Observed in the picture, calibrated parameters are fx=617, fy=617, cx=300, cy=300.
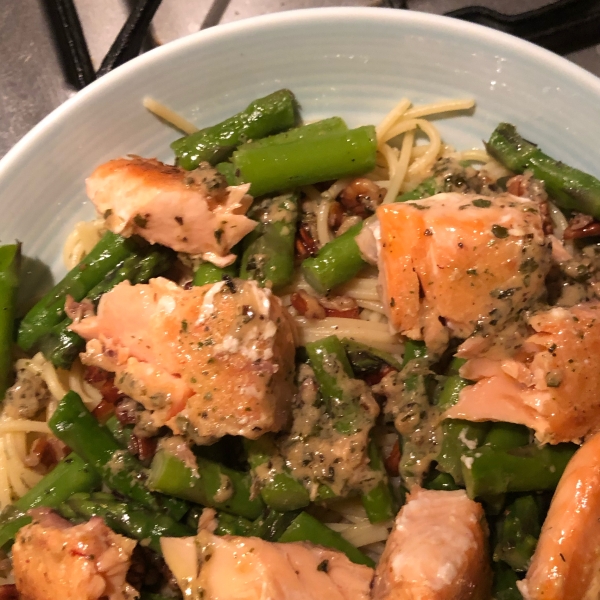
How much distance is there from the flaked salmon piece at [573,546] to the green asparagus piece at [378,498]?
0.64 m

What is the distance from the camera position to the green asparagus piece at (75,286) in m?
3.31

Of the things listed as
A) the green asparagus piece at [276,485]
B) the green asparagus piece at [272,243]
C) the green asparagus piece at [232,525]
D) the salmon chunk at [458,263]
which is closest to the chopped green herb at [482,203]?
the salmon chunk at [458,263]

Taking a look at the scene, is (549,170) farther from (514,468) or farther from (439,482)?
(439,482)

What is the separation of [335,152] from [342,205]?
0.36m

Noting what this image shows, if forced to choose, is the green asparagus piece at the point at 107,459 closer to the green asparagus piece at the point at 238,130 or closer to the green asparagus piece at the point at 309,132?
the green asparagus piece at the point at 238,130

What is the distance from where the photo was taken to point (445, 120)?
3455 millimetres

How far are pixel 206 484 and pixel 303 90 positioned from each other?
2.16 meters

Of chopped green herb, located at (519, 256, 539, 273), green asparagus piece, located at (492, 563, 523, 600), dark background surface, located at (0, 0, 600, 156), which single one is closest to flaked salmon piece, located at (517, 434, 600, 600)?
green asparagus piece, located at (492, 563, 523, 600)

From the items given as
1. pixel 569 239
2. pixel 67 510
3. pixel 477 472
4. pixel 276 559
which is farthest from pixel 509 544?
pixel 67 510

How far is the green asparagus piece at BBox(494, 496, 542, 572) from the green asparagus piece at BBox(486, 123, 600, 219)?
150cm

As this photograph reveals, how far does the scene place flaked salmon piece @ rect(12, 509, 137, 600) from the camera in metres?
2.81

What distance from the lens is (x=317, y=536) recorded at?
300 cm

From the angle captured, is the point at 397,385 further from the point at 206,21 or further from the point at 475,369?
the point at 206,21

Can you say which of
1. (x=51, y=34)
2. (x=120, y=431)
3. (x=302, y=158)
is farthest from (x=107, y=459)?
(x=51, y=34)
